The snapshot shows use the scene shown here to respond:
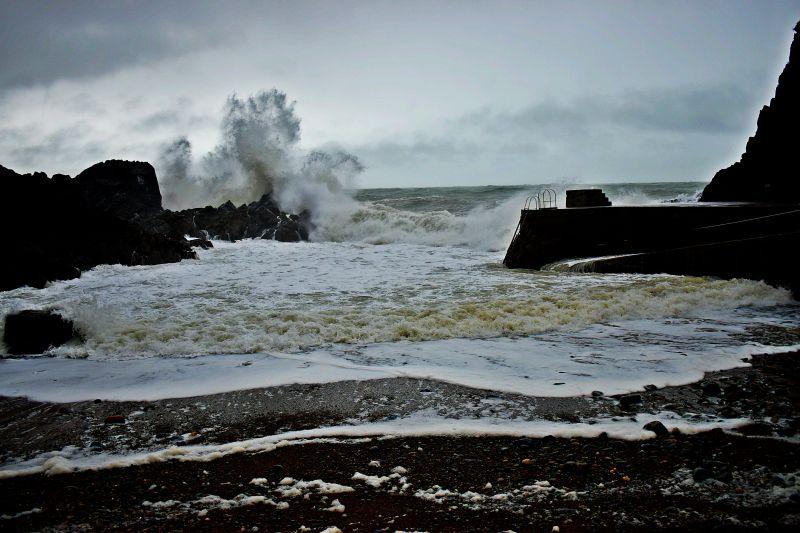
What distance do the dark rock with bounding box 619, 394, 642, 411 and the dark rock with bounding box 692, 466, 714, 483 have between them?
952 millimetres

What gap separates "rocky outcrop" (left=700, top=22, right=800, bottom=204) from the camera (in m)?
14.7

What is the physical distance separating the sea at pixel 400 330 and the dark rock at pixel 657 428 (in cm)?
75

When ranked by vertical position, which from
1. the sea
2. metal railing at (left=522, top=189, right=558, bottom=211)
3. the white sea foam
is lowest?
the white sea foam

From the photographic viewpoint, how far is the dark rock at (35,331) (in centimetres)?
571

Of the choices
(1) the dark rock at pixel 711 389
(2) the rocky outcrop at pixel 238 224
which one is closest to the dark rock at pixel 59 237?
(2) the rocky outcrop at pixel 238 224

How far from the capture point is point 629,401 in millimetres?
3775

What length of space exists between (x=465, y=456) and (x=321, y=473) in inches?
32.2

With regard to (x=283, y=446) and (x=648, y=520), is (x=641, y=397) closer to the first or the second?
(x=648, y=520)

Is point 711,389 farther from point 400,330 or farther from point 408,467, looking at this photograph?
point 400,330

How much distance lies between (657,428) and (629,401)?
525 mm

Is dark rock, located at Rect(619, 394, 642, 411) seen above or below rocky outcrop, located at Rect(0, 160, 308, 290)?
below

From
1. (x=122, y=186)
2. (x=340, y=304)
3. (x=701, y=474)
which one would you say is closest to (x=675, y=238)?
(x=340, y=304)

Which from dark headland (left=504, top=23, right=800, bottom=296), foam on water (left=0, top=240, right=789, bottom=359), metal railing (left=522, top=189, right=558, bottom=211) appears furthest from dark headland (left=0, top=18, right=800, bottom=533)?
metal railing (left=522, top=189, right=558, bottom=211)

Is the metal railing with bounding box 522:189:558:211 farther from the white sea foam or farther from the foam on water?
the white sea foam
